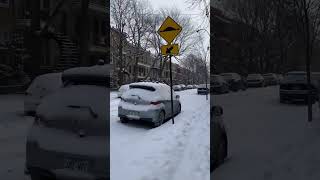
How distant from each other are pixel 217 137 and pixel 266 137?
1.77 feet

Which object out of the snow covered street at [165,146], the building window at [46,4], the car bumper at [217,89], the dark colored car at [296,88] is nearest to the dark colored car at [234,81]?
the car bumper at [217,89]

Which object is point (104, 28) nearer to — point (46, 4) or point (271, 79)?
point (46, 4)

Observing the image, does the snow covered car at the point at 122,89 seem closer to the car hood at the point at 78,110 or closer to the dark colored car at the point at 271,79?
the car hood at the point at 78,110

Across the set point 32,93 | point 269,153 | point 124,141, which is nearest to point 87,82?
point 32,93

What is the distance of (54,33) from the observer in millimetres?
4605

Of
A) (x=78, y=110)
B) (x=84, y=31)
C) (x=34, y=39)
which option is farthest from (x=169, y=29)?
(x=34, y=39)

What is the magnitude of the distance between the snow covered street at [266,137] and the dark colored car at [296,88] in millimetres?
67

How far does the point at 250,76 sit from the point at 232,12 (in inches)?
29.5

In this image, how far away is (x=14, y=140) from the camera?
4457 millimetres

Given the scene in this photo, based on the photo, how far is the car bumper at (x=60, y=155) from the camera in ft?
14.3

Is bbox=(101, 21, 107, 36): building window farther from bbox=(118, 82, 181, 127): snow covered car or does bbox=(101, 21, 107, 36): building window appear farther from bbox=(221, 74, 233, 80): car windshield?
bbox=(221, 74, 233, 80): car windshield

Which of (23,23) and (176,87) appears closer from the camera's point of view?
(23,23)

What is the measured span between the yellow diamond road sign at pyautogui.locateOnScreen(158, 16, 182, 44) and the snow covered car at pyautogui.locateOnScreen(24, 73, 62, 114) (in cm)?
137

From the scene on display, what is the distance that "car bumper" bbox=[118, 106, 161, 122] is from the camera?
491cm
